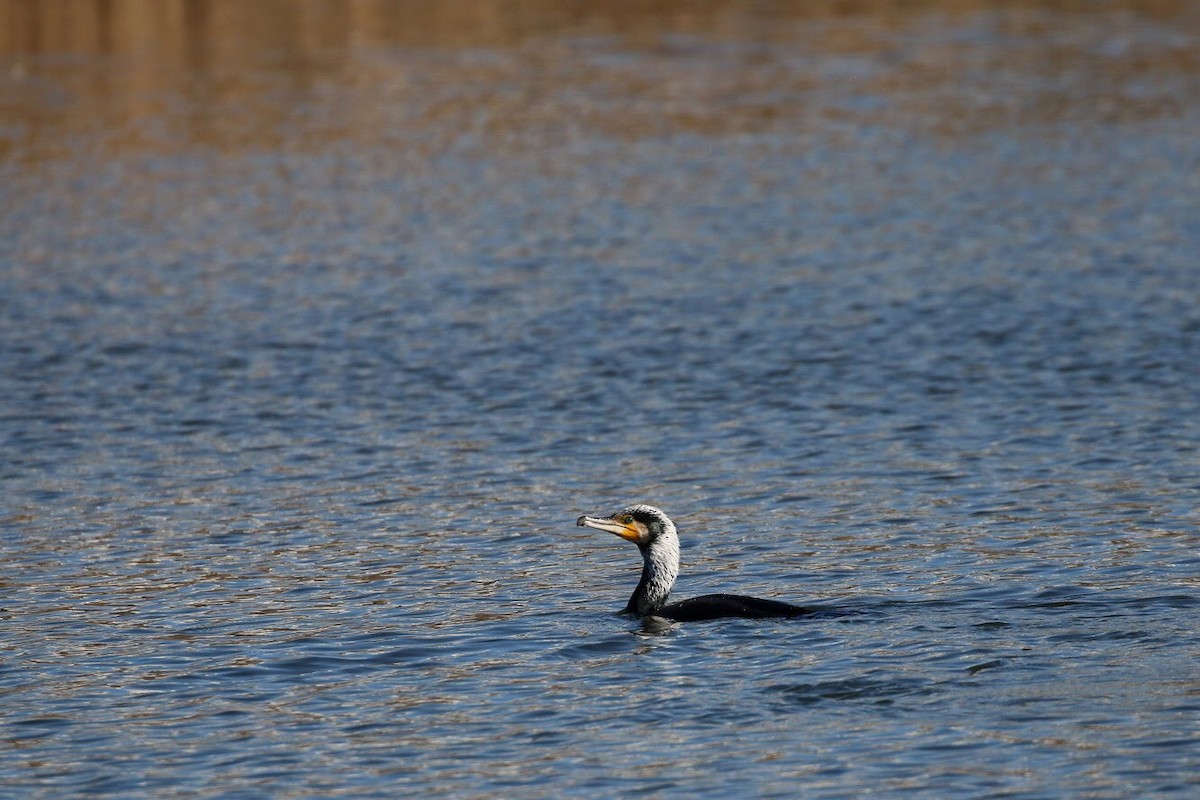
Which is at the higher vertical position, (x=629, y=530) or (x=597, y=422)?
(x=629, y=530)

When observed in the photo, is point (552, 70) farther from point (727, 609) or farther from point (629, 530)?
point (727, 609)

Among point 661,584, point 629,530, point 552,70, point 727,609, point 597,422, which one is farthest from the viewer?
point 552,70

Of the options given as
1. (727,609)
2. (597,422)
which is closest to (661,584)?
(727,609)

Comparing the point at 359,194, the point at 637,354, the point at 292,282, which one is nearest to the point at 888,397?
the point at 637,354

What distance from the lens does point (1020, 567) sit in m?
17.0

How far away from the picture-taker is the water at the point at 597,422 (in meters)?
13.6

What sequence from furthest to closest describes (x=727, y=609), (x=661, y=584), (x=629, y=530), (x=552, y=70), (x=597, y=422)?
(x=552, y=70)
(x=597, y=422)
(x=629, y=530)
(x=661, y=584)
(x=727, y=609)

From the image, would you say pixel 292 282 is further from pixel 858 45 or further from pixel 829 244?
pixel 858 45

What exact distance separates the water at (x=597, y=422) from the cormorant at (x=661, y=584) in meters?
0.18

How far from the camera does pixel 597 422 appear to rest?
23.2m

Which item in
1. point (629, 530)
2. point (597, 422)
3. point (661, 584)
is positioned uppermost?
point (629, 530)

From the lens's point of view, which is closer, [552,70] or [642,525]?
[642,525]

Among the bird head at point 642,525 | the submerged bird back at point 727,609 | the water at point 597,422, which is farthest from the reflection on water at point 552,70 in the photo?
the submerged bird back at point 727,609

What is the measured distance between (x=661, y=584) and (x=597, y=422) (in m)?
6.88
